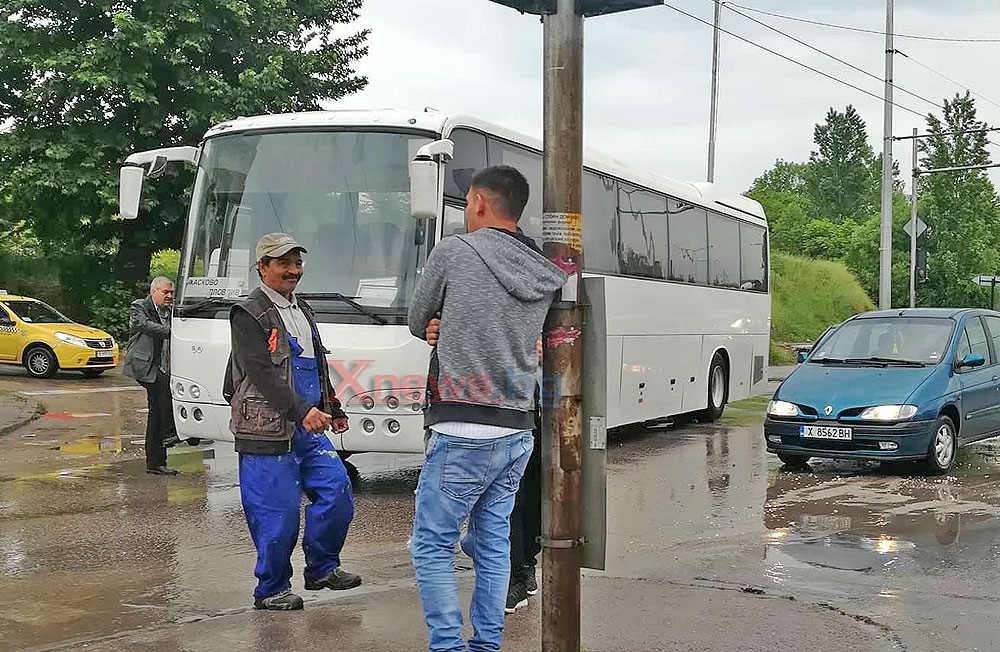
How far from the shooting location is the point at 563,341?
194 inches

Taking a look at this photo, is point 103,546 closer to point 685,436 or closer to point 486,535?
point 486,535

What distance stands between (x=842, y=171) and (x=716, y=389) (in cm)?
10235

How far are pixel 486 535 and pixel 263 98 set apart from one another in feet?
83.0

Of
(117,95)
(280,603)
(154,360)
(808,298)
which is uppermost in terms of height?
(117,95)

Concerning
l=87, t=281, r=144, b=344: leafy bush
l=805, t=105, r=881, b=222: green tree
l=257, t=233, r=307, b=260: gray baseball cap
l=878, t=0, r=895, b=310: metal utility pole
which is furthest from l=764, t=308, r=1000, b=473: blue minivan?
l=805, t=105, r=881, b=222: green tree

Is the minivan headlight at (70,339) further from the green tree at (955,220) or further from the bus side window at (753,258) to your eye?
the green tree at (955,220)

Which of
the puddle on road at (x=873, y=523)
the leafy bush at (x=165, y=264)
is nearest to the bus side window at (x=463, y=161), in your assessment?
the puddle on road at (x=873, y=523)

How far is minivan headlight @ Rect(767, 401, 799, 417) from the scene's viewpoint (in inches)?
477

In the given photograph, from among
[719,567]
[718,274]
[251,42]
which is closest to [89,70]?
[251,42]

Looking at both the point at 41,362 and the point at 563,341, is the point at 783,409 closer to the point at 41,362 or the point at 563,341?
the point at 563,341

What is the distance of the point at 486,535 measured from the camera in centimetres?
486

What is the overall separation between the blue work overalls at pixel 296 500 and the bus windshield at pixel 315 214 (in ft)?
12.3

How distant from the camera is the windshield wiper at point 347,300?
401 inches

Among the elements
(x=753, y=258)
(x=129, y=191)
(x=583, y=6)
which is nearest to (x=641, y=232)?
(x=753, y=258)
